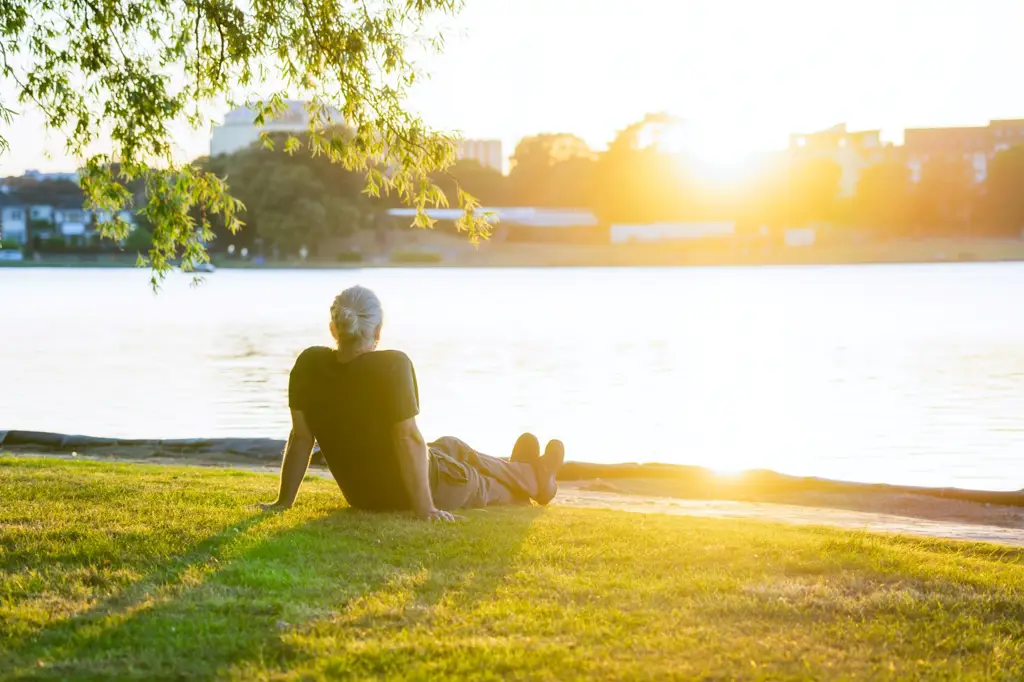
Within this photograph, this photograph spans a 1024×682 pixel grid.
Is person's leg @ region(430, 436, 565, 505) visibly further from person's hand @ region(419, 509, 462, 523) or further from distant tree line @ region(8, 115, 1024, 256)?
distant tree line @ region(8, 115, 1024, 256)

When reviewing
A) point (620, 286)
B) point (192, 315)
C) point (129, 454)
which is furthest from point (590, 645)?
point (620, 286)

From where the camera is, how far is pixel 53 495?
752cm

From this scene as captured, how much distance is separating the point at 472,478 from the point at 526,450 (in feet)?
2.21

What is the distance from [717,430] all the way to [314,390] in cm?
1123

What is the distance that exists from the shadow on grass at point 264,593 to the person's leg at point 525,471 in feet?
2.08

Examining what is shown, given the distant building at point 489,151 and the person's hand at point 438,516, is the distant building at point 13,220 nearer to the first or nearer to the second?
the distant building at point 489,151

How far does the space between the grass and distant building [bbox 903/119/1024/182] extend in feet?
457

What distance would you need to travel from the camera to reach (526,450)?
25.2 ft

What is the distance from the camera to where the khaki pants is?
22.5ft

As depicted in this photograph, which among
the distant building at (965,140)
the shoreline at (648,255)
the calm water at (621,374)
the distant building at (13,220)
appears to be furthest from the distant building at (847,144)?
the calm water at (621,374)

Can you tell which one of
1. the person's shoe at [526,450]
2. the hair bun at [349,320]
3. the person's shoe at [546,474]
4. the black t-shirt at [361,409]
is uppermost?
the hair bun at [349,320]

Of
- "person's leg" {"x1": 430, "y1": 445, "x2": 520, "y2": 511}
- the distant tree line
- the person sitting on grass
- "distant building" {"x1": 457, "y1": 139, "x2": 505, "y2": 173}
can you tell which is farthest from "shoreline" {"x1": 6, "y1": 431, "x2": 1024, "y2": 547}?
"distant building" {"x1": 457, "y1": 139, "x2": 505, "y2": 173}

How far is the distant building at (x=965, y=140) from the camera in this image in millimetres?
140500

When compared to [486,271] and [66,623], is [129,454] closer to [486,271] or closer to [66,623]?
[66,623]
